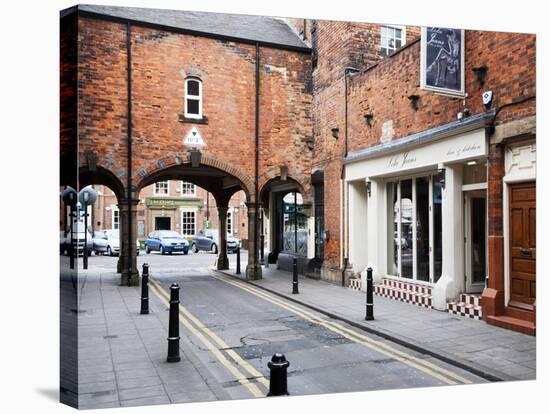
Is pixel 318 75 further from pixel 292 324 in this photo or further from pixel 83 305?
pixel 83 305

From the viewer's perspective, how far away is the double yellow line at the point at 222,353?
4.86 metres

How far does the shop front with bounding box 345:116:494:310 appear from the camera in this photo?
758 cm

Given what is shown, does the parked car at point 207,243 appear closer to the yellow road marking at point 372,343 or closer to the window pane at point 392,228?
the yellow road marking at point 372,343

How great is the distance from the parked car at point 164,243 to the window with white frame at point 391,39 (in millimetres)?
4693

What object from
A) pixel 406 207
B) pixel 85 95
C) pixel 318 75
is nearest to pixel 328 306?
pixel 406 207

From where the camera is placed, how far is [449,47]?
7.13 metres

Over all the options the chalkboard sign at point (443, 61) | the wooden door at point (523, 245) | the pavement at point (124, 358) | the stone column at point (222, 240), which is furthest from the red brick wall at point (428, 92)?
the pavement at point (124, 358)

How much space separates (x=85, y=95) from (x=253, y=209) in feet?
15.1

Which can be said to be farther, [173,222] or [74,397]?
[173,222]

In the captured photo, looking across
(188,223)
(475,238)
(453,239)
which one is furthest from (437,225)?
(188,223)

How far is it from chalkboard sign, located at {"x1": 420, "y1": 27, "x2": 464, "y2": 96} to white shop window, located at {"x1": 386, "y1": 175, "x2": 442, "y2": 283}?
153 centimetres

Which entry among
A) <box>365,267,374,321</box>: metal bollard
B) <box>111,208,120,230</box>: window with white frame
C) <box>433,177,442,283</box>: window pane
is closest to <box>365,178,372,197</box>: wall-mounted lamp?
<box>433,177,442,283</box>: window pane

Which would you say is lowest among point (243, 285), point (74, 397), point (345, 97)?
point (74, 397)

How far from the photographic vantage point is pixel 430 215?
8.18 m
